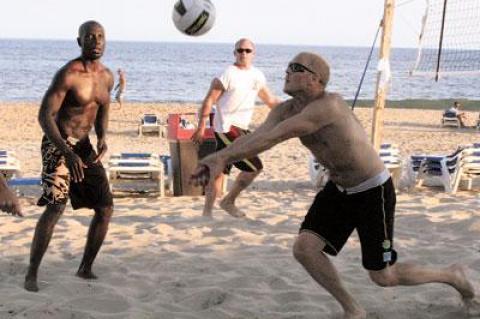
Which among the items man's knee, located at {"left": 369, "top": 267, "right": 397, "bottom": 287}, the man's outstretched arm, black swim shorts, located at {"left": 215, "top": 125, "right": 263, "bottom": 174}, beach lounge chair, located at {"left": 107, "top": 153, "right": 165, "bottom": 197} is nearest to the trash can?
beach lounge chair, located at {"left": 107, "top": 153, "right": 165, "bottom": 197}

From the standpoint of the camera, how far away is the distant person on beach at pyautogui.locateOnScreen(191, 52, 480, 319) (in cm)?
384

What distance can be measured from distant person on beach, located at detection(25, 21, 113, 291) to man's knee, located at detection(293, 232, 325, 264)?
1.48 m

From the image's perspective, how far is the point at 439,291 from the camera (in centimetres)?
479

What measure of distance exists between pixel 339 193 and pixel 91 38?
1839 mm

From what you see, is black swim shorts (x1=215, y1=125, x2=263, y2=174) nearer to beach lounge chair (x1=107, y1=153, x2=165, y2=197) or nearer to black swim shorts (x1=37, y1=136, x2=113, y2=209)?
black swim shorts (x1=37, y1=136, x2=113, y2=209)

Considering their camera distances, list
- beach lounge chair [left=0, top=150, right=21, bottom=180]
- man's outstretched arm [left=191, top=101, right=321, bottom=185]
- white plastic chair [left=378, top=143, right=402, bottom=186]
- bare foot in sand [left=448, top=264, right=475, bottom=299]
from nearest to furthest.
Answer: man's outstretched arm [left=191, top=101, right=321, bottom=185], bare foot in sand [left=448, top=264, right=475, bottom=299], beach lounge chair [left=0, top=150, right=21, bottom=180], white plastic chair [left=378, top=143, right=402, bottom=186]

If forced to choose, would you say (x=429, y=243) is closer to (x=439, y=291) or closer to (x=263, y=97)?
(x=439, y=291)

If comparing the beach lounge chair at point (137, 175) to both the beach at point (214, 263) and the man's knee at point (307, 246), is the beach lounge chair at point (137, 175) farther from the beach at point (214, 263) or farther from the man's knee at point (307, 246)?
the man's knee at point (307, 246)

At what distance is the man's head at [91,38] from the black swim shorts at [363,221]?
1.73 m

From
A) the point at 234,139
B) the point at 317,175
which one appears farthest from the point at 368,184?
the point at 317,175

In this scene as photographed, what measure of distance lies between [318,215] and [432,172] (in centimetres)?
681

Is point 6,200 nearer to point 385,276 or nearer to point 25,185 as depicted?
point 385,276

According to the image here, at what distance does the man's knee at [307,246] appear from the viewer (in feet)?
13.1

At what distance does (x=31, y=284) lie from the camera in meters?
4.74
